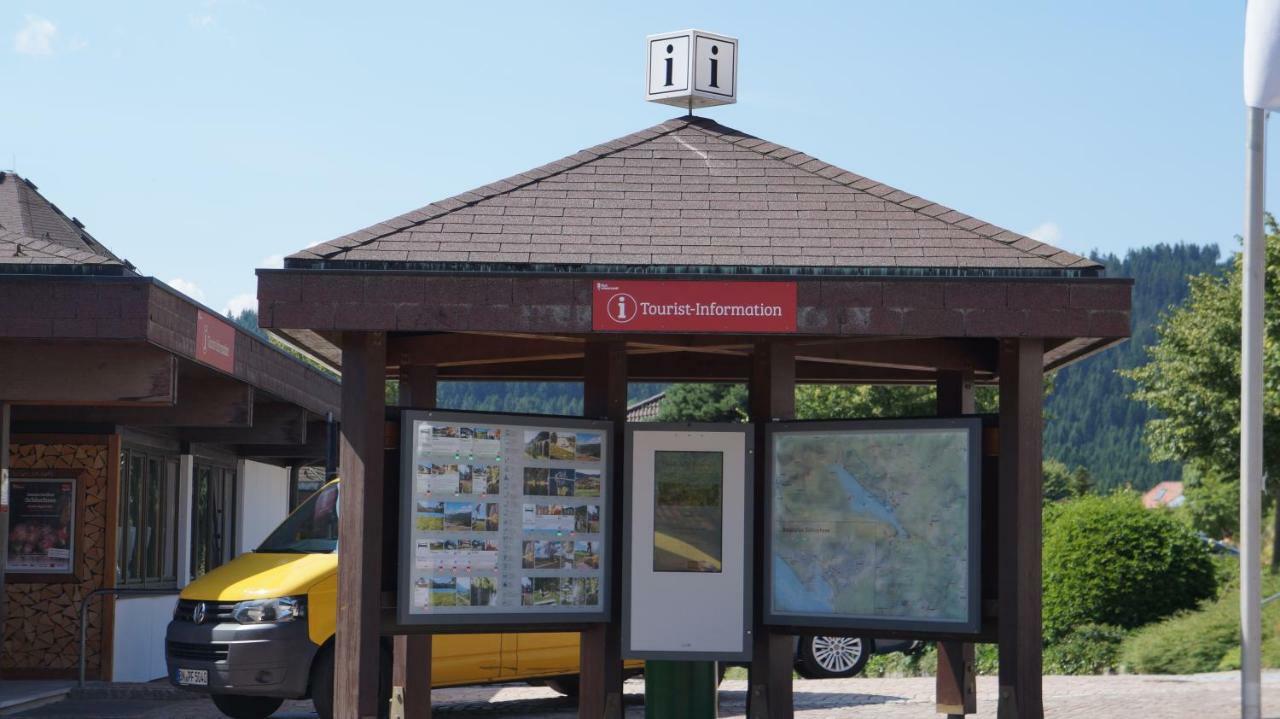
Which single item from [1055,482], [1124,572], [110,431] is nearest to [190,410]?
[110,431]

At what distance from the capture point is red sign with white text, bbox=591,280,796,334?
31.9 feet

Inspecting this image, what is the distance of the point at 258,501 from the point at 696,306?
17.4 metres

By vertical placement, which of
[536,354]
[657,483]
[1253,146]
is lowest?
[657,483]

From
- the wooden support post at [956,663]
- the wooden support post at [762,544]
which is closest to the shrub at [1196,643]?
the wooden support post at [956,663]

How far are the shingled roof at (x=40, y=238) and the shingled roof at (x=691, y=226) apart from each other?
462 cm

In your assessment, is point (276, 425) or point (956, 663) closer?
point (956, 663)

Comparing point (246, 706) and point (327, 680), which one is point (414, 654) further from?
point (246, 706)

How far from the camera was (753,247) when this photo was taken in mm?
10211

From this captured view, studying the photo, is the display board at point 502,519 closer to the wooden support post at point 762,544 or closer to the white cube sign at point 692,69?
the wooden support post at point 762,544

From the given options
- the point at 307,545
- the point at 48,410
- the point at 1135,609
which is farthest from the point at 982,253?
the point at 1135,609

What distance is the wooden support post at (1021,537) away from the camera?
32.1 feet

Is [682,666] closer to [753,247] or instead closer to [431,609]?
[431,609]

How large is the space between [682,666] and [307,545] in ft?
15.3

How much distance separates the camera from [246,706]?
1466 centimetres
